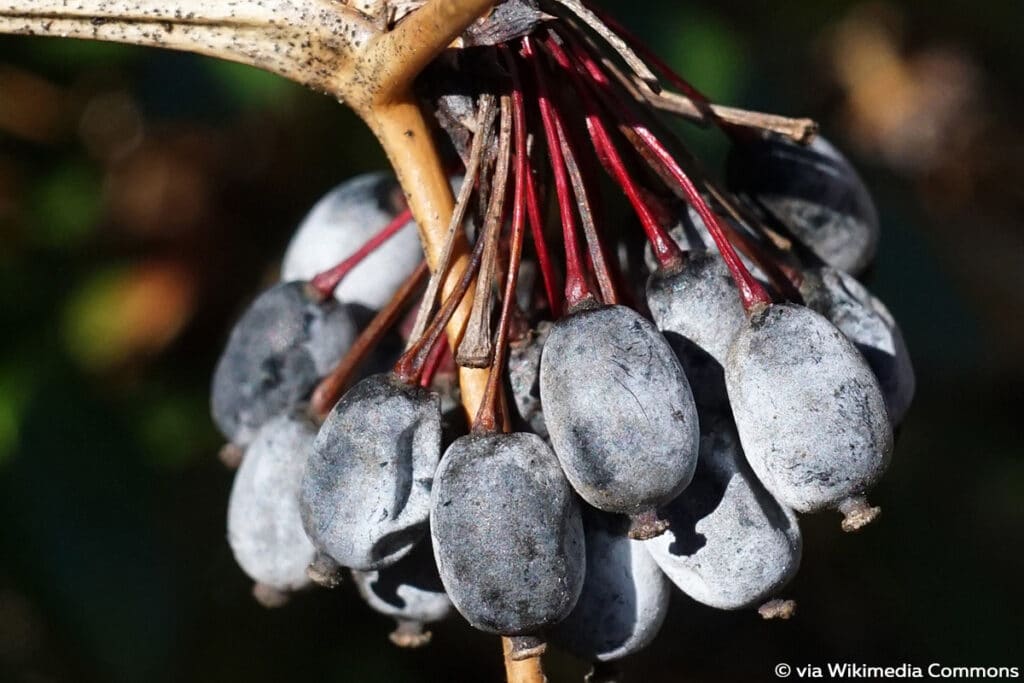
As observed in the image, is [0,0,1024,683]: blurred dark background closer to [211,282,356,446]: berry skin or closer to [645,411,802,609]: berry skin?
[211,282,356,446]: berry skin

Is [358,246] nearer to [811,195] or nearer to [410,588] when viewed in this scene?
[410,588]

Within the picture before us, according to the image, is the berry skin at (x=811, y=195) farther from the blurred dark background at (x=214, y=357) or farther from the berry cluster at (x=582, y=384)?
the blurred dark background at (x=214, y=357)

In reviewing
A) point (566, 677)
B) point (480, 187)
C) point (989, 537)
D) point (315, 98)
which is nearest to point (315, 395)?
point (480, 187)

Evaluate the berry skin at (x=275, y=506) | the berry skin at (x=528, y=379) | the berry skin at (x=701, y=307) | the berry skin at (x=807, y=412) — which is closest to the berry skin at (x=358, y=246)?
the berry skin at (x=275, y=506)

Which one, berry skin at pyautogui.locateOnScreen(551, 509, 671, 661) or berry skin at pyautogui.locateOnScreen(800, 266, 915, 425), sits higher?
berry skin at pyautogui.locateOnScreen(800, 266, 915, 425)

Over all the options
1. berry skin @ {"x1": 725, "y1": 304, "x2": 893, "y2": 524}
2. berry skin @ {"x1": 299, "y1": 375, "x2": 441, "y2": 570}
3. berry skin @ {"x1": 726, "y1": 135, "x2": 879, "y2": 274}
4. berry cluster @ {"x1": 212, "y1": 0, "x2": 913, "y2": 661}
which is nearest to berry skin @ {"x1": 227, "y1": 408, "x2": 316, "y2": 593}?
berry cluster @ {"x1": 212, "y1": 0, "x2": 913, "y2": 661}

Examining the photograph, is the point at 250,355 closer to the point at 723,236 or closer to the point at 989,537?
the point at 723,236

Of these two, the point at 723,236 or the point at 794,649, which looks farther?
the point at 794,649
